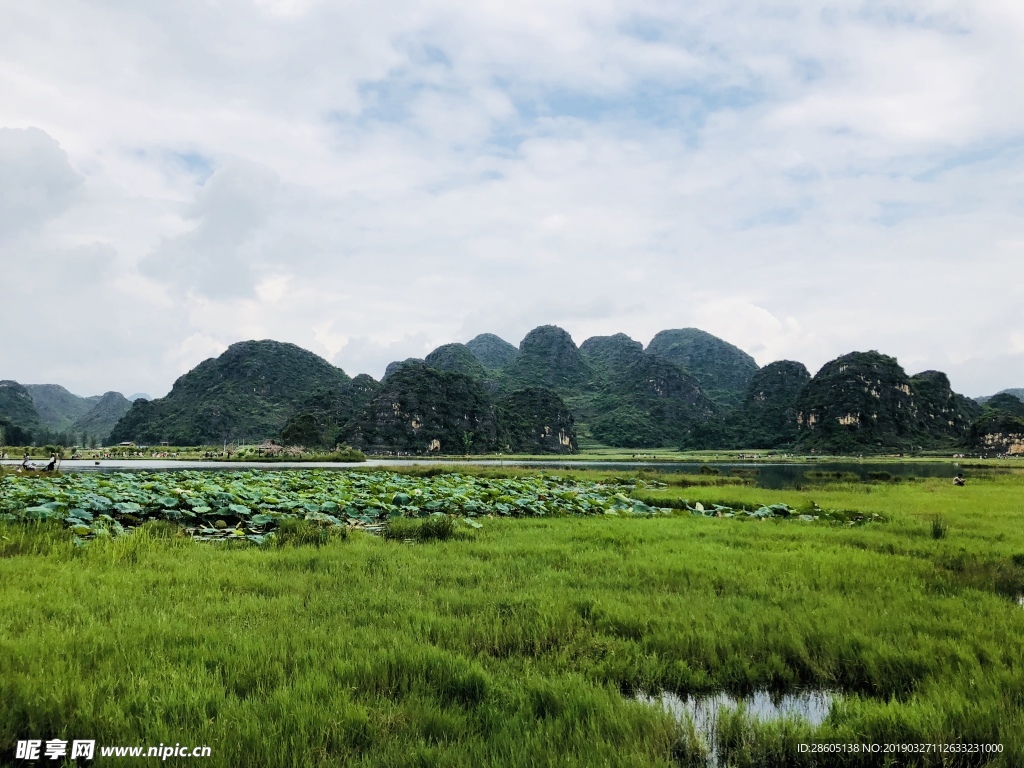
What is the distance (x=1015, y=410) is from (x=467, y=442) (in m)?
167

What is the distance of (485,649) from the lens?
4.67m

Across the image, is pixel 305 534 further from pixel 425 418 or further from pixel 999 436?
pixel 999 436

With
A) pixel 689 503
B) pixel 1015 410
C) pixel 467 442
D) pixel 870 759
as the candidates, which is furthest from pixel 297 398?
pixel 1015 410

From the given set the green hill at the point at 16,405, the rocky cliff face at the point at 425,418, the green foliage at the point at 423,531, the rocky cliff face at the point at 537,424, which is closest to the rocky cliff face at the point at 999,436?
the rocky cliff face at the point at 537,424

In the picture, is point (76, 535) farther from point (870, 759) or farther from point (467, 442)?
point (467, 442)

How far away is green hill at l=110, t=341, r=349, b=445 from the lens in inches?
5881

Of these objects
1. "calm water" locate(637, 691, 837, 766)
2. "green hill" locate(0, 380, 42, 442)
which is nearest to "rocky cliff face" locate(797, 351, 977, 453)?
"calm water" locate(637, 691, 837, 766)

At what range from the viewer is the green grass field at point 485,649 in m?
3.22

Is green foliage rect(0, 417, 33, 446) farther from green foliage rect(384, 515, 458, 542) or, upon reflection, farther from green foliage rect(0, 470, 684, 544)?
green foliage rect(384, 515, 458, 542)

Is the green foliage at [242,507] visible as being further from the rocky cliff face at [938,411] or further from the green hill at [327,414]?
the rocky cliff face at [938,411]

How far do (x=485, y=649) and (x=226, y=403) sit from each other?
579ft

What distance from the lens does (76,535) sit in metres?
8.50

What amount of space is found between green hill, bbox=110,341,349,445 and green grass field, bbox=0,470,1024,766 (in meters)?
160

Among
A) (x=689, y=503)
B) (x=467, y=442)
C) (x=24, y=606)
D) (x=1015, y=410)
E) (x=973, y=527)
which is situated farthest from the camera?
(x=1015, y=410)
